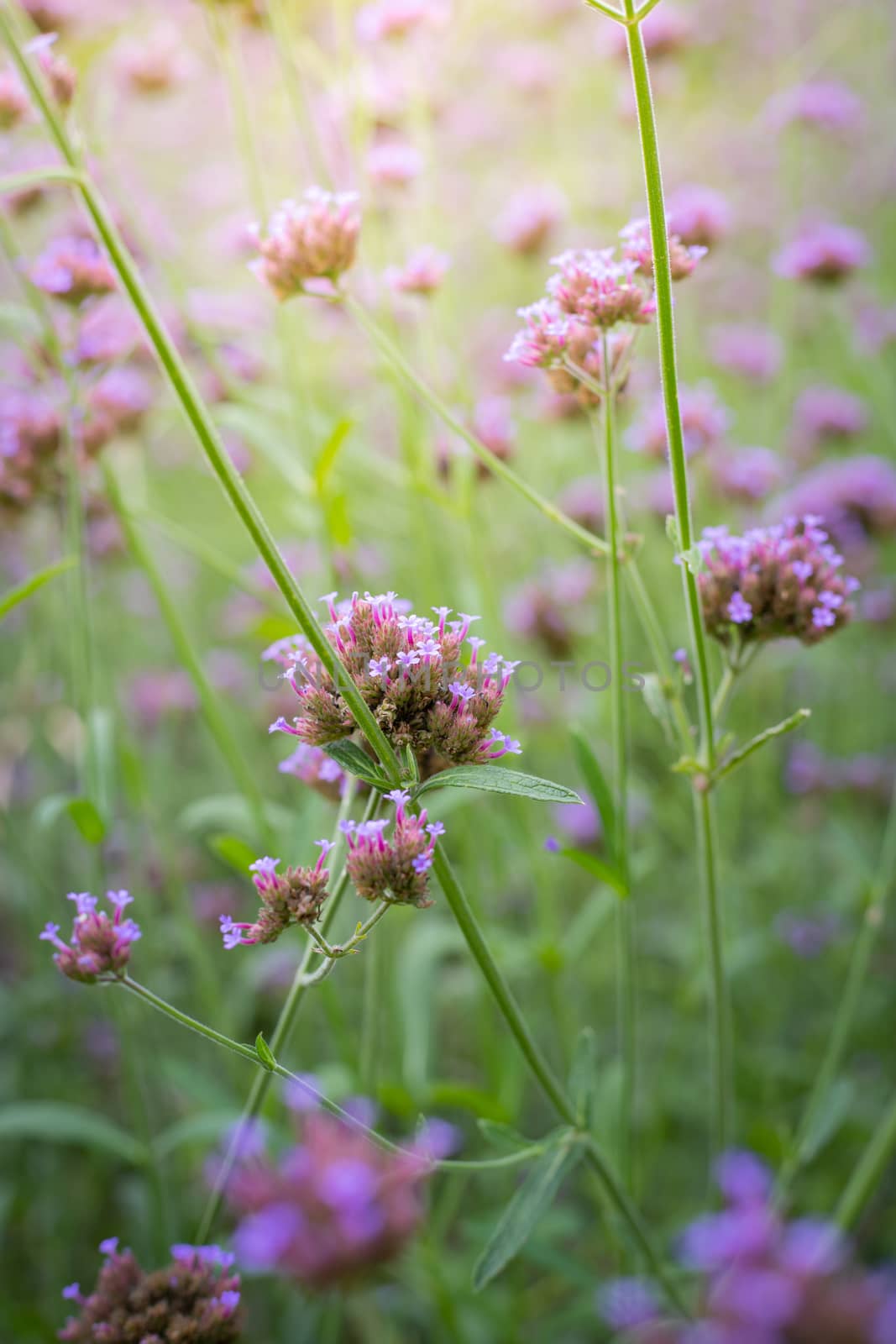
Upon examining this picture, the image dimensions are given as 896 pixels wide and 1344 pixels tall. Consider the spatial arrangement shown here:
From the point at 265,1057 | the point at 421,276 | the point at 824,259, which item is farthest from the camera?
the point at 824,259

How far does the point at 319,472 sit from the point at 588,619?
62.7 inches

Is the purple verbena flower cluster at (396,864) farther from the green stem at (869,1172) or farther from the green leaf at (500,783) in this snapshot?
the green stem at (869,1172)

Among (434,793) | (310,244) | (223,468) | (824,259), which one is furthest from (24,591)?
(824,259)

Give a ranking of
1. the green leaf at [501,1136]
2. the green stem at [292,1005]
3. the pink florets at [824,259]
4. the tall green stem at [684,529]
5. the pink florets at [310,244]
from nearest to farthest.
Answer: the tall green stem at [684,529], the green stem at [292,1005], the green leaf at [501,1136], the pink florets at [310,244], the pink florets at [824,259]

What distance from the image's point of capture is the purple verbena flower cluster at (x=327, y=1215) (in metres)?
0.67

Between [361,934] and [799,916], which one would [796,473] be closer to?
[799,916]

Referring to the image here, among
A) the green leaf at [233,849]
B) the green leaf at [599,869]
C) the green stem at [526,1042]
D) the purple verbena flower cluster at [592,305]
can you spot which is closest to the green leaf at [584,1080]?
the green stem at [526,1042]

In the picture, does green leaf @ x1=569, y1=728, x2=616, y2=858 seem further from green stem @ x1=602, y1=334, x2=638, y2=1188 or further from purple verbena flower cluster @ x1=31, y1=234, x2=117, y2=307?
purple verbena flower cluster @ x1=31, y1=234, x2=117, y2=307

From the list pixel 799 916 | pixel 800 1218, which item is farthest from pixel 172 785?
pixel 800 1218

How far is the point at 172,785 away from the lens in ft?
11.4

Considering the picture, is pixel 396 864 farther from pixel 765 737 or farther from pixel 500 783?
pixel 765 737

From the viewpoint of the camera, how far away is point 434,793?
206cm

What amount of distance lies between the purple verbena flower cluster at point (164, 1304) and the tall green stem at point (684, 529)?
74cm

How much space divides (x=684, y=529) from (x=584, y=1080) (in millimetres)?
723
